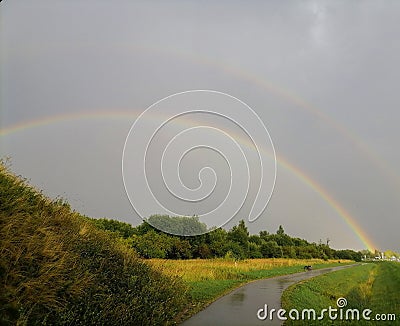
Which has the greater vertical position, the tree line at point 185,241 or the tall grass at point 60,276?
the tree line at point 185,241

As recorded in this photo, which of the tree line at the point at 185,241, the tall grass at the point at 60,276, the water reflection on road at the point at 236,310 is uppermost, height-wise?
the tree line at the point at 185,241

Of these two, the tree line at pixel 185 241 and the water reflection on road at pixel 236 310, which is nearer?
the water reflection on road at pixel 236 310

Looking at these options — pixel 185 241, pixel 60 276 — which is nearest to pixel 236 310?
pixel 60 276

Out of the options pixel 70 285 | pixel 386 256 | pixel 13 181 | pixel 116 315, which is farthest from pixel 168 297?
pixel 386 256

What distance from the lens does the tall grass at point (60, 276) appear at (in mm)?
7738

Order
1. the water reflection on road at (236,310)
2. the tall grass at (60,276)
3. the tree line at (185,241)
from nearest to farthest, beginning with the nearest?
the tall grass at (60,276)
the water reflection on road at (236,310)
the tree line at (185,241)

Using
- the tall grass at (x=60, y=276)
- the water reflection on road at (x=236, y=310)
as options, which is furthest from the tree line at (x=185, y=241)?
the tall grass at (x=60, y=276)

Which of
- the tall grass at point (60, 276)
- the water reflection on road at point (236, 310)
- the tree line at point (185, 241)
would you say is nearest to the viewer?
the tall grass at point (60, 276)

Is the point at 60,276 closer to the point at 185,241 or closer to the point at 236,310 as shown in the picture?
the point at 236,310

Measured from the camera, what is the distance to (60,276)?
880 cm

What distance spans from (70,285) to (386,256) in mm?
174396

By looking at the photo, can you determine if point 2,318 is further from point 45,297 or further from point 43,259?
point 43,259

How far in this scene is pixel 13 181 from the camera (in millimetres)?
10680

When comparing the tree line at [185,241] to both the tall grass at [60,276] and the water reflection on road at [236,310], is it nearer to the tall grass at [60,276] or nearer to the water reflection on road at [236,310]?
the water reflection on road at [236,310]
